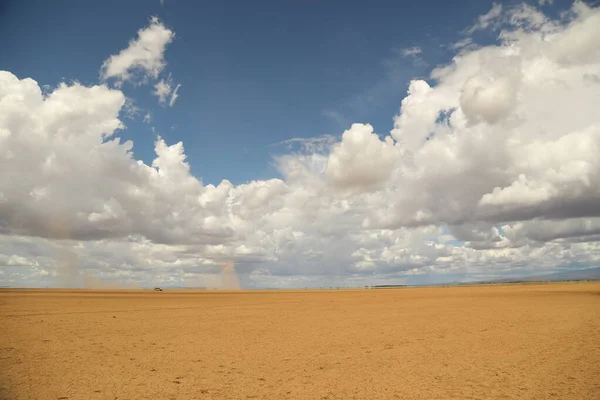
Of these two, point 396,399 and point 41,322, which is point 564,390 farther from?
point 41,322

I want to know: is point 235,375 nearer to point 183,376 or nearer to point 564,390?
point 183,376

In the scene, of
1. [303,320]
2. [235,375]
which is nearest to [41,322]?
[303,320]

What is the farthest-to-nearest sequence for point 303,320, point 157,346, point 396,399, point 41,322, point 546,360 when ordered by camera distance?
point 303,320 < point 41,322 < point 157,346 < point 546,360 < point 396,399

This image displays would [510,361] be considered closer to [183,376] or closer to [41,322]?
[183,376]

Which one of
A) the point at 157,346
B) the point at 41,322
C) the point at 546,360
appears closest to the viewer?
the point at 546,360

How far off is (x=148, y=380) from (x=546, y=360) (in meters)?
17.1

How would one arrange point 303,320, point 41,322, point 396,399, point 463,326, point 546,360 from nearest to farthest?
1. point 396,399
2. point 546,360
3. point 463,326
4. point 41,322
5. point 303,320

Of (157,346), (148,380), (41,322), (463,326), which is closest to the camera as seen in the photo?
(148,380)

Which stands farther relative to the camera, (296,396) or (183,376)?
(183,376)

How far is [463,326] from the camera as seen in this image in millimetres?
28625

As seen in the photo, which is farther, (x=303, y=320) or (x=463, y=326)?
(x=303, y=320)

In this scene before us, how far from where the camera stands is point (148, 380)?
14773 mm

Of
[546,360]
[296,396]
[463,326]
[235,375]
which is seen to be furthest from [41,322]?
[546,360]

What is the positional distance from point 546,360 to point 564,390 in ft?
15.6
